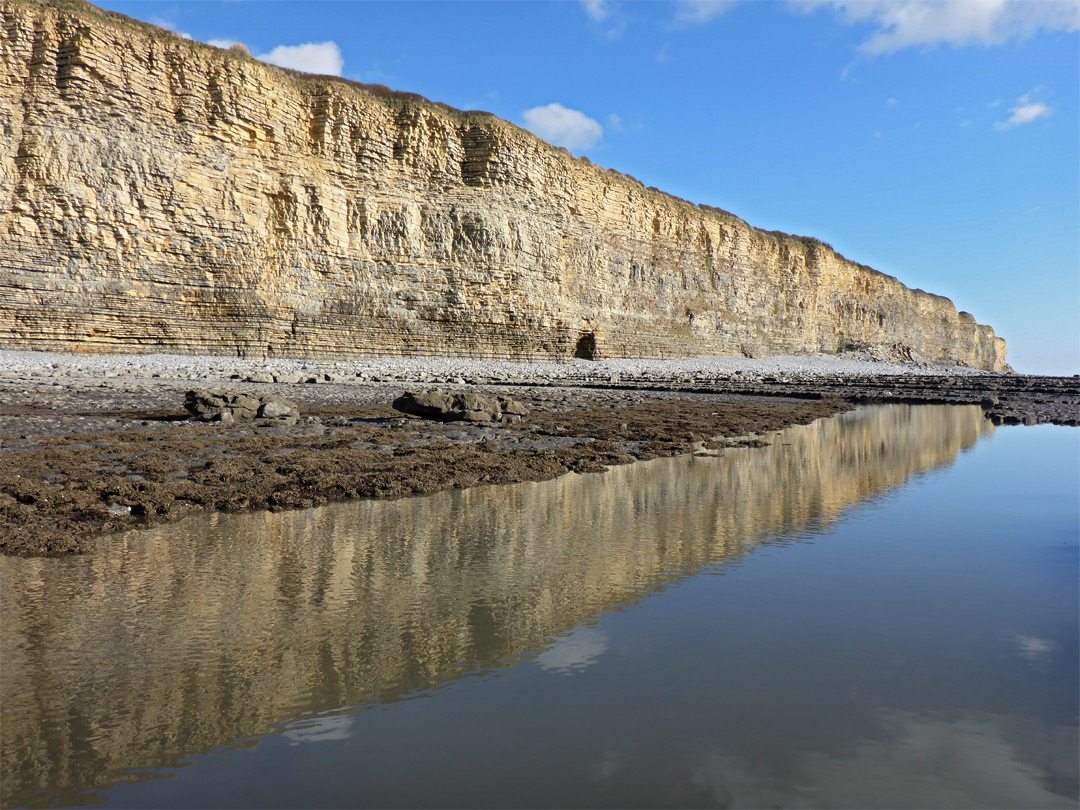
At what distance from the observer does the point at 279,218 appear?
30.4 meters

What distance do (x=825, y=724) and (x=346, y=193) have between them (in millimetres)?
33205

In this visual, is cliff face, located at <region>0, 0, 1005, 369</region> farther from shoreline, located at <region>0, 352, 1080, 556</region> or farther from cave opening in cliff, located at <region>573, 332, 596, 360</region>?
shoreline, located at <region>0, 352, 1080, 556</region>

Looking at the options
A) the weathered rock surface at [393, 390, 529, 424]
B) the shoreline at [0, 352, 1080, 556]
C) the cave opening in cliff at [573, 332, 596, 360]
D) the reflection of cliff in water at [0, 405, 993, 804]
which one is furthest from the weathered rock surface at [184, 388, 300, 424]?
the cave opening in cliff at [573, 332, 596, 360]

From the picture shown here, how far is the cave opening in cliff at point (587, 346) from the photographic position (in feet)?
136

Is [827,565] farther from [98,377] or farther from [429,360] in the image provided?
[429,360]

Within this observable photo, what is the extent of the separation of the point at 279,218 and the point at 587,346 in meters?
18.3

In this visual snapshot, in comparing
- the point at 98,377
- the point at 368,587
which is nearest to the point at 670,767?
the point at 368,587

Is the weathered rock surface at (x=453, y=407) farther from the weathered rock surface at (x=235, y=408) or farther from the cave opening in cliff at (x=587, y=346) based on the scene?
the cave opening in cliff at (x=587, y=346)

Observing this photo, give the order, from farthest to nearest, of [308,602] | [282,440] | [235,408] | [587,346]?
[587,346], [235,408], [282,440], [308,602]

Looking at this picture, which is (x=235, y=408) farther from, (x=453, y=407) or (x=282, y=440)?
(x=453, y=407)

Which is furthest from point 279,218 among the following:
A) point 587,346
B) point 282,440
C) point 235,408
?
point 282,440

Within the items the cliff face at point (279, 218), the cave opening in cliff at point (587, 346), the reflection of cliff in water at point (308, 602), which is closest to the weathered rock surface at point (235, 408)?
the reflection of cliff in water at point (308, 602)

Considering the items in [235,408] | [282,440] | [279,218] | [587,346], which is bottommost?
[282,440]

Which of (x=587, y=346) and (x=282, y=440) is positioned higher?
(x=587, y=346)
